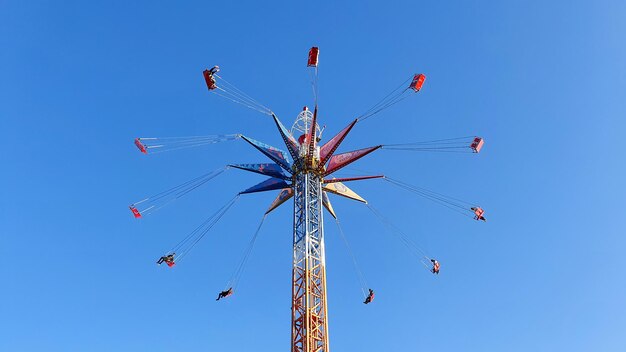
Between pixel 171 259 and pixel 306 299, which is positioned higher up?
pixel 171 259

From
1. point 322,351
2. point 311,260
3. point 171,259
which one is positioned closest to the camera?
point 322,351

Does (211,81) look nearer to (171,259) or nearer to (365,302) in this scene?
(171,259)

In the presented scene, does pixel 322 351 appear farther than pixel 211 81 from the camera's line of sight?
No

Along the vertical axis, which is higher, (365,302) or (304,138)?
(304,138)

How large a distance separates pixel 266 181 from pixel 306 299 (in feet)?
38.1

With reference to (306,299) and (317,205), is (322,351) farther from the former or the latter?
(317,205)

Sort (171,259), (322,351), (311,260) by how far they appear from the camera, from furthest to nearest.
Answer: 1. (171,259)
2. (311,260)
3. (322,351)

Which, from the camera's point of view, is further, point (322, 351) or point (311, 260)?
point (311, 260)

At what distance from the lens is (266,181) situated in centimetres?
5903

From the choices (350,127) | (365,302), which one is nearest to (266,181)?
(350,127)

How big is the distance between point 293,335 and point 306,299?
9.66ft

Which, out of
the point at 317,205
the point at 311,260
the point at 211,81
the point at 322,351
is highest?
the point at 211,81

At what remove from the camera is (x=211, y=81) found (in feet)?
188

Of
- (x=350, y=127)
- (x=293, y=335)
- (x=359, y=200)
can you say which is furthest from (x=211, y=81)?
(x=293, y=335)
